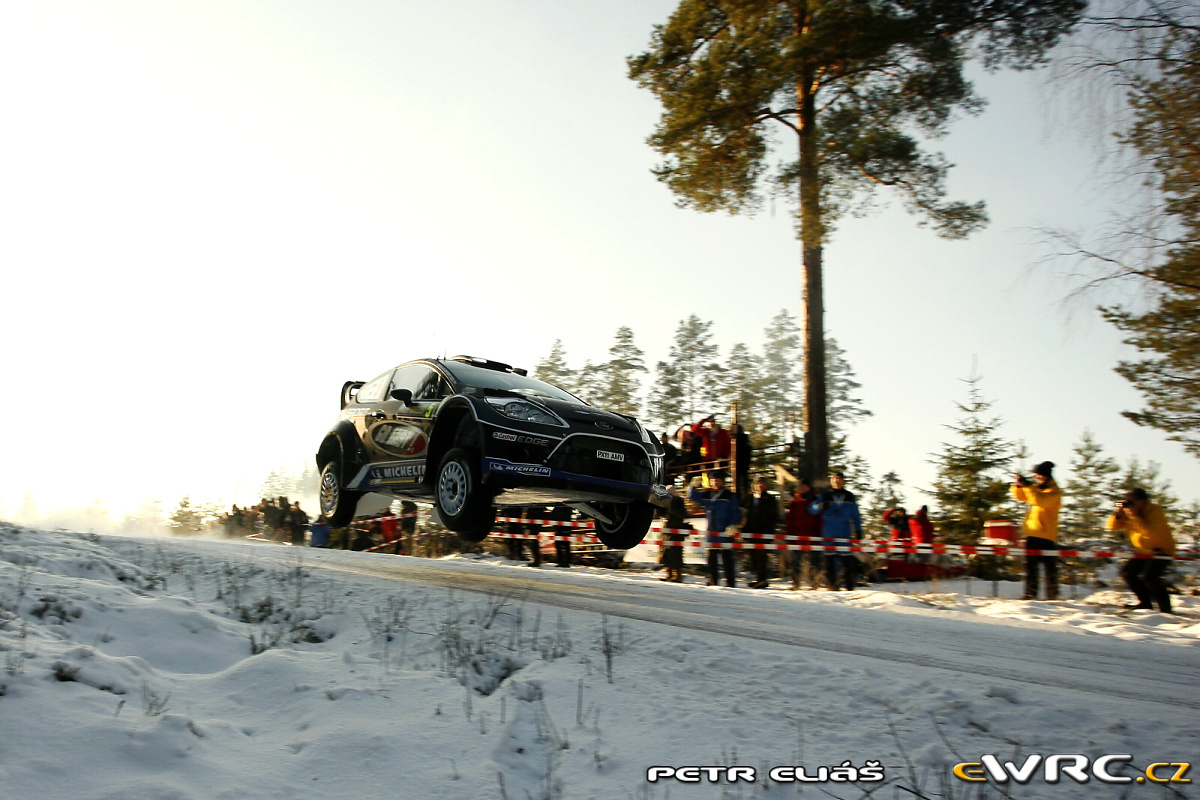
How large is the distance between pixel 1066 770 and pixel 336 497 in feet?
28.1

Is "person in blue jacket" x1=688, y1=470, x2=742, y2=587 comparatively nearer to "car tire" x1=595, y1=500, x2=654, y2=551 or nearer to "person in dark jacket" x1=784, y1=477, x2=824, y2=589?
"person in dark jacket" x1=784, y1=477, x2=824, y2=589

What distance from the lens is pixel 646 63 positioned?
1745 cm

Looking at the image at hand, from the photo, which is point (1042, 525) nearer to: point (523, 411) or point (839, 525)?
point (839, 525)

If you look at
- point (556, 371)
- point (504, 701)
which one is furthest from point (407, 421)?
point (556, 371)

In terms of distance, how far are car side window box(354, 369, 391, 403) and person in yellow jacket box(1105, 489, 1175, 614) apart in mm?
8634

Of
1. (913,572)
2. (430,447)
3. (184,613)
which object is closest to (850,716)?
(184,613)

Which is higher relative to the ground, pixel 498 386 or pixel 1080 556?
pixel 498 386

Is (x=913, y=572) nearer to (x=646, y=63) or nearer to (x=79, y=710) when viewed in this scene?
(x=646, y=63)

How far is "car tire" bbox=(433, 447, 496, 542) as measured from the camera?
25.3 feet

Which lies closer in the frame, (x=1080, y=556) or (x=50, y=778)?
(x=50, y=778)

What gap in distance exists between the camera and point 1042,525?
10.2 m

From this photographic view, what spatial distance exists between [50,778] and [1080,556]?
12.2m

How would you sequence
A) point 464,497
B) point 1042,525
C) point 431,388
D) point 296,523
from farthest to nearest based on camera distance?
point 296,523, point 1042,525, point 431,388, point 464,497

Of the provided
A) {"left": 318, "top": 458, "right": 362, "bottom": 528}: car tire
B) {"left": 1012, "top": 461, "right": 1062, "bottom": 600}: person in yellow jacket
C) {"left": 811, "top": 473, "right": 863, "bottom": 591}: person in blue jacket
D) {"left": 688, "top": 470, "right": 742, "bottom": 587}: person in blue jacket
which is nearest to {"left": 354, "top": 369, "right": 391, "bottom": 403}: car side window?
{"left": 318, "top": 458, "right": 362, "bottom": 528}: car tire
